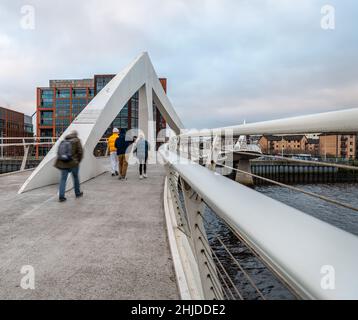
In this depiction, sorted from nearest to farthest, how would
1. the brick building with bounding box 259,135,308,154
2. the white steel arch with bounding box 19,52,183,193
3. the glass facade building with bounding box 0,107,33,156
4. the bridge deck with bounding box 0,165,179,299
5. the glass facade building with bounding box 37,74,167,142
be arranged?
the brick building with bounding box 259,135,308,154 → the bridge deck with bounding box 0,165,179,299 → the white steel arch with bounding box 19,52,183,193 → the glass facade building with bounding box 37,74,167,142 → the glass facade building with bounding box 0,107,33,156

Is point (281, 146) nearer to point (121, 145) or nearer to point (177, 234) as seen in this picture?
point (177, 234)

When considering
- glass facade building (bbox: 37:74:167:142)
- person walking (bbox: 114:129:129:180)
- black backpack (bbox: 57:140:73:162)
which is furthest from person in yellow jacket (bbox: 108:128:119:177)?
glass facade building (bbox: 37:74:167:142)

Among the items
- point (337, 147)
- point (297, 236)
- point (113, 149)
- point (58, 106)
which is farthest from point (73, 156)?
point (58, 106)

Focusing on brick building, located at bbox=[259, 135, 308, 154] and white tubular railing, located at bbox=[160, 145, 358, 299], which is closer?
white tubular railing, located at bbox=[160, 145, 358, 299]

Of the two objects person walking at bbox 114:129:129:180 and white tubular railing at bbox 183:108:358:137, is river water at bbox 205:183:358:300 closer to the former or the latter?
person walking at bbox 114:129:129:180

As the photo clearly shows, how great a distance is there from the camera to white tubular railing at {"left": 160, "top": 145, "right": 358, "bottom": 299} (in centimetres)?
55

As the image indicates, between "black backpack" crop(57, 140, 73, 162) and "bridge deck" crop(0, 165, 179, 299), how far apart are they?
89 cm

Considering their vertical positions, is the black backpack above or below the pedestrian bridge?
above

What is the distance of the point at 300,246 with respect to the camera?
659 millimetres

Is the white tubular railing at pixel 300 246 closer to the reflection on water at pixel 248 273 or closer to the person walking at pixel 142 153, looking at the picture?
the reflection on water at pixel 248 273
